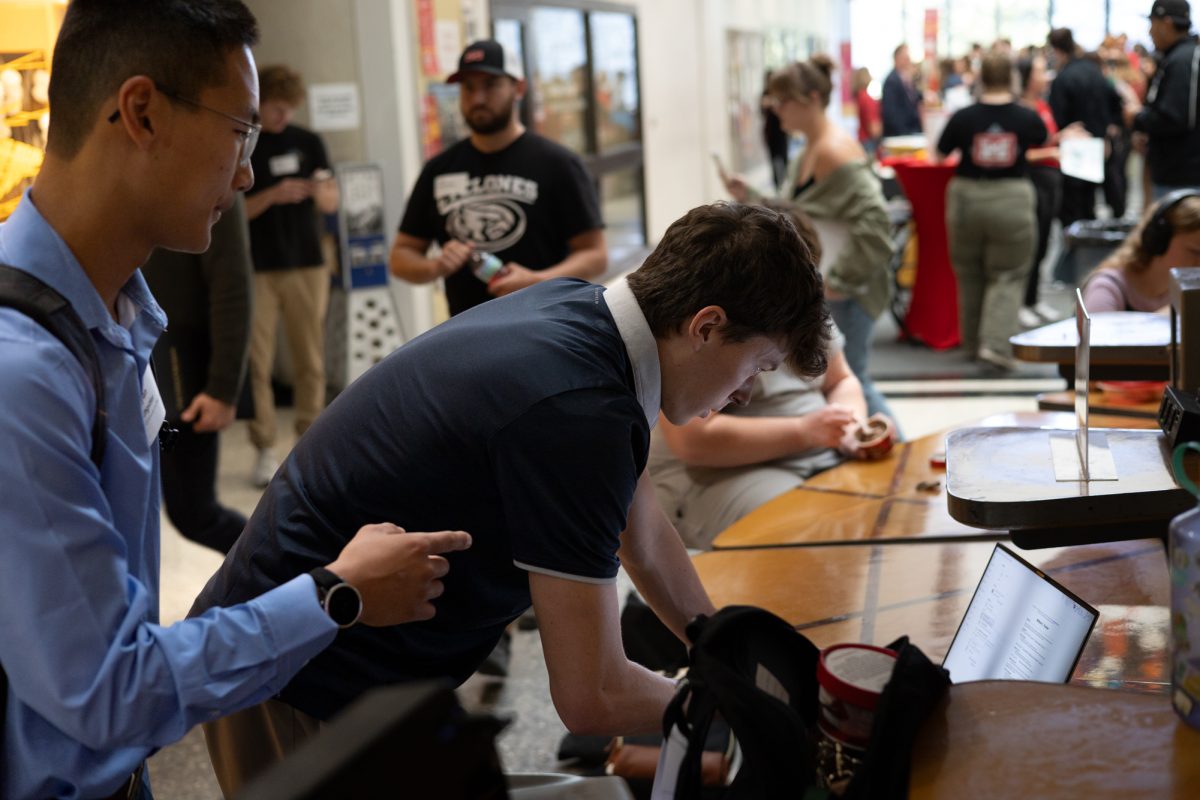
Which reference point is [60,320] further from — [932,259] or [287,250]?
[932,259]

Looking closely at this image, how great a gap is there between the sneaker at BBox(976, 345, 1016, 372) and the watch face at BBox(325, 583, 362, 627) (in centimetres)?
585

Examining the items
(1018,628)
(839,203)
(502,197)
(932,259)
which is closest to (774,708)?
(1018,628)

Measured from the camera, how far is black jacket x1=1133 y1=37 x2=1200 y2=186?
6.49m

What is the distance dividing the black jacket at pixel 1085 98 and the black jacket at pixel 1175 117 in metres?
2.63

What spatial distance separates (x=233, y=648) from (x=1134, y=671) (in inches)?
45.9

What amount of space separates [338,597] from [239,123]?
18.9 inches

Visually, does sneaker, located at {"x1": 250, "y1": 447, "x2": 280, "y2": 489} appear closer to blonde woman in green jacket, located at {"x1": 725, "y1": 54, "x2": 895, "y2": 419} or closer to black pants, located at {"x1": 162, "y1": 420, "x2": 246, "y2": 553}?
black pants, located at {"x1": 162, "y1": 420, "x2": 246, "y2": 553}

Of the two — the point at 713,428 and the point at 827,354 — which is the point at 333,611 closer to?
the point at 827,354

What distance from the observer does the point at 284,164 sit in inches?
208

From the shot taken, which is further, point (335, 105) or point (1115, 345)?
point (335, 105)

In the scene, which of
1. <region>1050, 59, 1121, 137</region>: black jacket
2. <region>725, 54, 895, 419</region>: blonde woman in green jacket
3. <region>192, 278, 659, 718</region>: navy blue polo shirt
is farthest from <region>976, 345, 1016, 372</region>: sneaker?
<region>192, 278, 659, 718</region>: navy blue polo shirt

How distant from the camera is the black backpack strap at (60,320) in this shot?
3.71 ft

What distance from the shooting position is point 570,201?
3840mm

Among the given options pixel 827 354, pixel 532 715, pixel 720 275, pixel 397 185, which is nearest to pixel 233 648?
pixel 720 275
